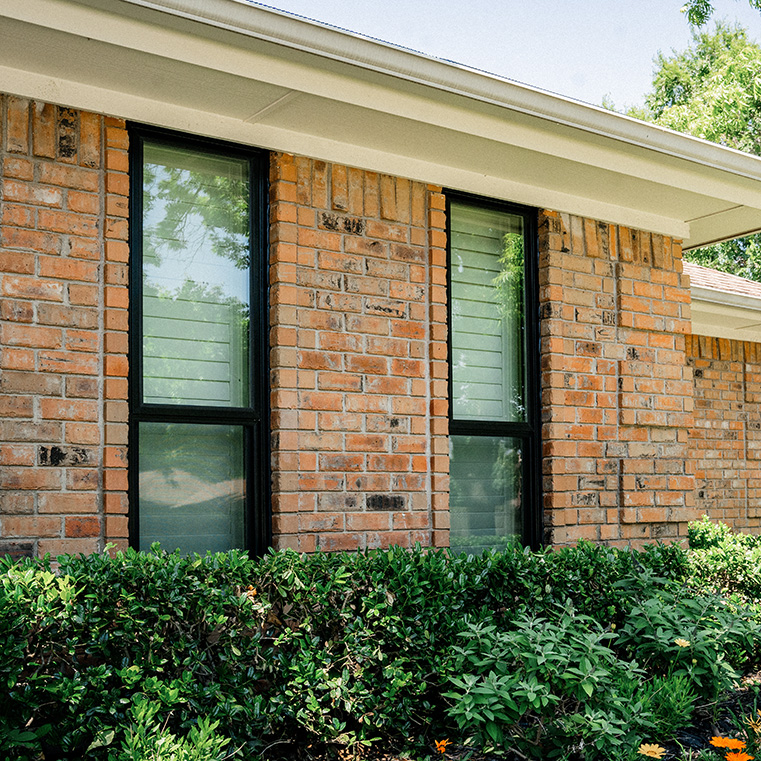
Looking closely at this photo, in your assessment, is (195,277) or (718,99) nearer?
(195,277)

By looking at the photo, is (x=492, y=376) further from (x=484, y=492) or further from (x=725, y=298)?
(x=725, y=298)

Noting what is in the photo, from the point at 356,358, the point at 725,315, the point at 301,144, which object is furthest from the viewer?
the point at 725,315

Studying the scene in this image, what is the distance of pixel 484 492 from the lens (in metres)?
5.04

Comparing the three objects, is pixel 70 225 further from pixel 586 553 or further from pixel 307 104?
pixel 586 553

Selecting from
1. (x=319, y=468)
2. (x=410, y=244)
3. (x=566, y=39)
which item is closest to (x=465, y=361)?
(x=410, y=244)

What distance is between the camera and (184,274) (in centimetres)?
414

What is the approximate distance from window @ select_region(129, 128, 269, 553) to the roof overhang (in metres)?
0.27

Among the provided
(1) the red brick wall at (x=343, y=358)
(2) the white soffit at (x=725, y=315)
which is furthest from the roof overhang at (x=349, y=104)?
(2) the white soffit at (x=725, y=315)

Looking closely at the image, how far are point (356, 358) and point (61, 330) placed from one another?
150 centimetres

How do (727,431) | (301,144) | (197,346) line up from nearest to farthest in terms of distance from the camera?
(197,346), (301,144), (727,431)

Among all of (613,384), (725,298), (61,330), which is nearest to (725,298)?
(725,298)

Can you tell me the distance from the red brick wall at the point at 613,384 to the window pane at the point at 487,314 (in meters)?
0.17

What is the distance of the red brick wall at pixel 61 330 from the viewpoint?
11.6 ft

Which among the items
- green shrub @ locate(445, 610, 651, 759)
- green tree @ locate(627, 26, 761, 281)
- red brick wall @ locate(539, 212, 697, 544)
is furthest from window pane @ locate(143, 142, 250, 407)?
green tree @ locate(627, 26, 761, 281)
